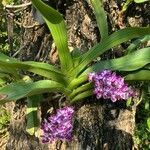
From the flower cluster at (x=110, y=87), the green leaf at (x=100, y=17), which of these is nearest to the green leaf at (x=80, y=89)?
the flower cluster at (x=110, y=87)

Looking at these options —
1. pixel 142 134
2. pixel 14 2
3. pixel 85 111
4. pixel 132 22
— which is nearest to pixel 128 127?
pixel 85 111

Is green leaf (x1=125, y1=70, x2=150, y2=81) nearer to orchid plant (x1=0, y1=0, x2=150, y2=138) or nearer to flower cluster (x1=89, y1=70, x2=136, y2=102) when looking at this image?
orchid plant (x1=0, y1=0, x2=150, y2=138)

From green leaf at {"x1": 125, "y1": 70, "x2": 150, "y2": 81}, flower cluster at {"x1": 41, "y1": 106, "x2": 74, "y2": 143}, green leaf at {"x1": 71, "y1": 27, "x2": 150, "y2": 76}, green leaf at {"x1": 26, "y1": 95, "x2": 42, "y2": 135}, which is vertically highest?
green leaf at {"x1": 71, "y1": 27, "x2": 150, "y2": 76}

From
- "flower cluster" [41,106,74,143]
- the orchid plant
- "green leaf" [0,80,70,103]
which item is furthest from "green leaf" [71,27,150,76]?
"flower cluster" [41,106,74,143]

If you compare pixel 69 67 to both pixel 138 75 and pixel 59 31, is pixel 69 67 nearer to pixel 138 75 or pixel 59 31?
pixel 59 31

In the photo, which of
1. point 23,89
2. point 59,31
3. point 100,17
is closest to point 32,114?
point 23,89

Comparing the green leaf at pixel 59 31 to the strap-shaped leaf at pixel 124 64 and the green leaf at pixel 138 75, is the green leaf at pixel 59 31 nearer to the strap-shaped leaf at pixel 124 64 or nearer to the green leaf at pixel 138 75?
the strap-shaped leaf at pixel 124 64
